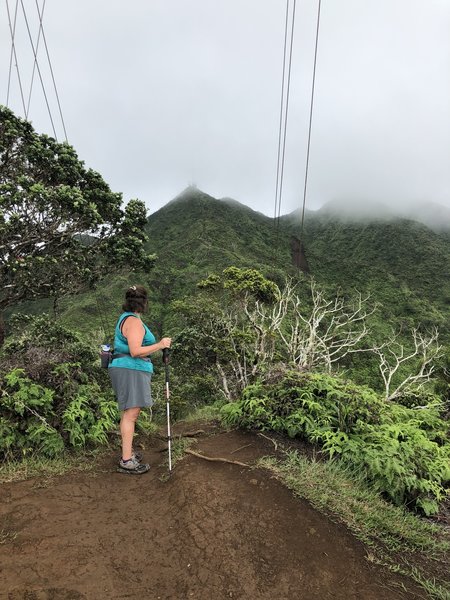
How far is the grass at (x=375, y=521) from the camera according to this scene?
3203 millimetres

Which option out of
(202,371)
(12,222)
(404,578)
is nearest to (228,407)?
(404,578)

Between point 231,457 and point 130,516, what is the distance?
4.79 feet

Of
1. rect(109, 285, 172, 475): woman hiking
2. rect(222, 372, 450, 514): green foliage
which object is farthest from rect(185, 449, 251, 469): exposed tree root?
rect(222, 372, 450, 514): green foliage

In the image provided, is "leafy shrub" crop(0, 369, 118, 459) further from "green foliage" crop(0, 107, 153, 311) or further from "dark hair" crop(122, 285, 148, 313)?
"green foliage" crop(0, 107, 153, 311)

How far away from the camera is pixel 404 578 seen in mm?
3053

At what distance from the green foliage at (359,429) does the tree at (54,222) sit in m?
4.69

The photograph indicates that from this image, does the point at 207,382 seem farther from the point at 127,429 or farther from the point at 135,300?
the point at 135,300

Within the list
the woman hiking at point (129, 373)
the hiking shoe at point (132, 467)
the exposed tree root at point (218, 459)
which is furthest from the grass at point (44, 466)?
the exposed tree root at point (218, 459)

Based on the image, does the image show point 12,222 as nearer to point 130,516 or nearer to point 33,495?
point 33,495

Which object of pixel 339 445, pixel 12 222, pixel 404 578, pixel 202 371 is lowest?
pixel 202 371

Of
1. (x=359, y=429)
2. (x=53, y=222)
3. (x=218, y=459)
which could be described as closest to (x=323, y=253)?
(x=53, y=222)

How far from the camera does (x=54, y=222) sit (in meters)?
7.76

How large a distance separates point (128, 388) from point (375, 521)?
2.84 m

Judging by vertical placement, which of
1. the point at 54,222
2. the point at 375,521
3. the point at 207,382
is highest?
the point at 54,222
